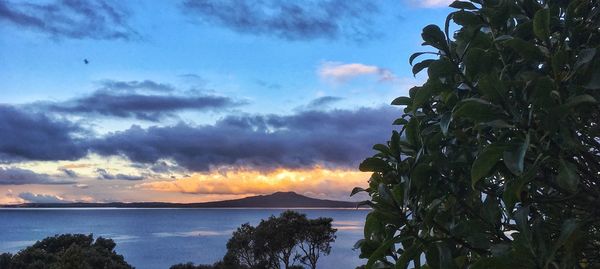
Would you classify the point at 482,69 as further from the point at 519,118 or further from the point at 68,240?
the point at 68,240

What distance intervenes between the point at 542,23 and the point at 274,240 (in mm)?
37769

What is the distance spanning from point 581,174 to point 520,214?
66 cm

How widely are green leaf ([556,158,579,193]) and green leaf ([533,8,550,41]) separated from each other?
511mm

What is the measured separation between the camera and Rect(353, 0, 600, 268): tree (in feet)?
6.98

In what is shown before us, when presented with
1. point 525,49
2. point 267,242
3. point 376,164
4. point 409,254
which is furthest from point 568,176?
point 267,242

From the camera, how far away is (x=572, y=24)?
8.16ft

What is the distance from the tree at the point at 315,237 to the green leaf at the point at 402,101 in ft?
121

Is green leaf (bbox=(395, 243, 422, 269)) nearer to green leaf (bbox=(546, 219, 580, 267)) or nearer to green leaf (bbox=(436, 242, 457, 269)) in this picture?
green leaf (bbox=(436, 242, 457, 269))

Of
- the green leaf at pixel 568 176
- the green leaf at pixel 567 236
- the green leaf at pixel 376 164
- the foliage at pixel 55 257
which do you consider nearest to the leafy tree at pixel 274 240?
the foliage at pixel 55 257

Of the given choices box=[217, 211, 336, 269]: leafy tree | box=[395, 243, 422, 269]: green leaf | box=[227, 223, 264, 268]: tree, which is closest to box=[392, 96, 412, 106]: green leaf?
box=[395, 243, 422, 269]: green leaf

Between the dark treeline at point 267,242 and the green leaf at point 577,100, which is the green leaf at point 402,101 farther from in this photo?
the dark treeline at point 267,242

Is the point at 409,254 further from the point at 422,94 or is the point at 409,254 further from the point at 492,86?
the point at 492,86

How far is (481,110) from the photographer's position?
2168mm

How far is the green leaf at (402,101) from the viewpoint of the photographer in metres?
3.15
